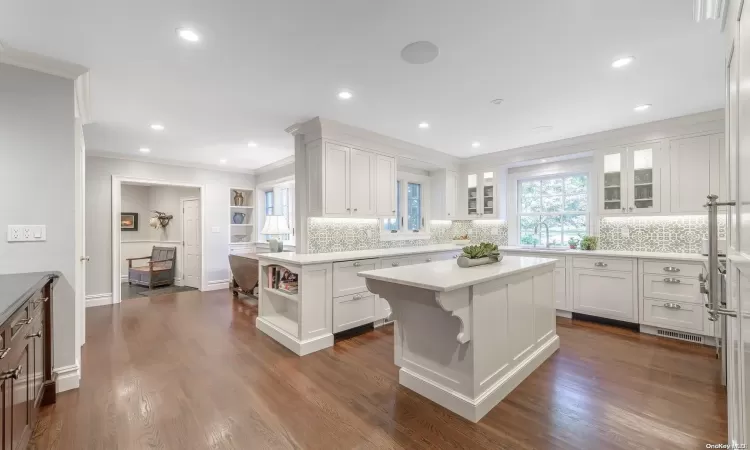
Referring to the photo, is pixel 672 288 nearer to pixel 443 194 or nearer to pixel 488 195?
pixel 488 195

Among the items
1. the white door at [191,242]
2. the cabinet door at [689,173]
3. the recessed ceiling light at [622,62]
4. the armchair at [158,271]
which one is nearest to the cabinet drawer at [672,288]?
the cabinet door at [689,173]

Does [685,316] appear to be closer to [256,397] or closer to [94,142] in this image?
[256,397]

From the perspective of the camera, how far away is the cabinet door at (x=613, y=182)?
12.9 feet

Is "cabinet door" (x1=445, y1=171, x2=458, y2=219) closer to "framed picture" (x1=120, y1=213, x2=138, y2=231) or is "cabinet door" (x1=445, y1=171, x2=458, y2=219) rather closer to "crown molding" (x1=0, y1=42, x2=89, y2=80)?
"crown molding" (x1=0, y1=42, x2=89, y2=80)

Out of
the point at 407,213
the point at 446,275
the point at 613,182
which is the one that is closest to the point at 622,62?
the point at 446,275

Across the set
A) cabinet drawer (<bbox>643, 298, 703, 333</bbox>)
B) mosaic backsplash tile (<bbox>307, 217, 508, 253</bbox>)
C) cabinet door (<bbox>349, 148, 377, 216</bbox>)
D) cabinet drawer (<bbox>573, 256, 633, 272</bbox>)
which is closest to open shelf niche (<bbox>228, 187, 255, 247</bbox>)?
mosaic backsplash tile (<bbox>307, 217, 508, 253</bbox>)

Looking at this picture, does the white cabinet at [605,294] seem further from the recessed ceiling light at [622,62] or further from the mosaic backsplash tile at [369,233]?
the recessed ceiling light at [622,62]

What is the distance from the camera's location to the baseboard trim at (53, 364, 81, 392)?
2330 millimetres

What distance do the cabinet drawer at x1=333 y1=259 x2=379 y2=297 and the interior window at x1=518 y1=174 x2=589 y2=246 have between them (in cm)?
301

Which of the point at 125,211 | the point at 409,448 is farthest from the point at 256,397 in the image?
the point at 125,211

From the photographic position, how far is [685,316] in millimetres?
3279

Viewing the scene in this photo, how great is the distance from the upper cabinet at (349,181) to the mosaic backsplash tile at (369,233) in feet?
1.03

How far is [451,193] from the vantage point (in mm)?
5492

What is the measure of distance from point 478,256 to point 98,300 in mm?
5601
